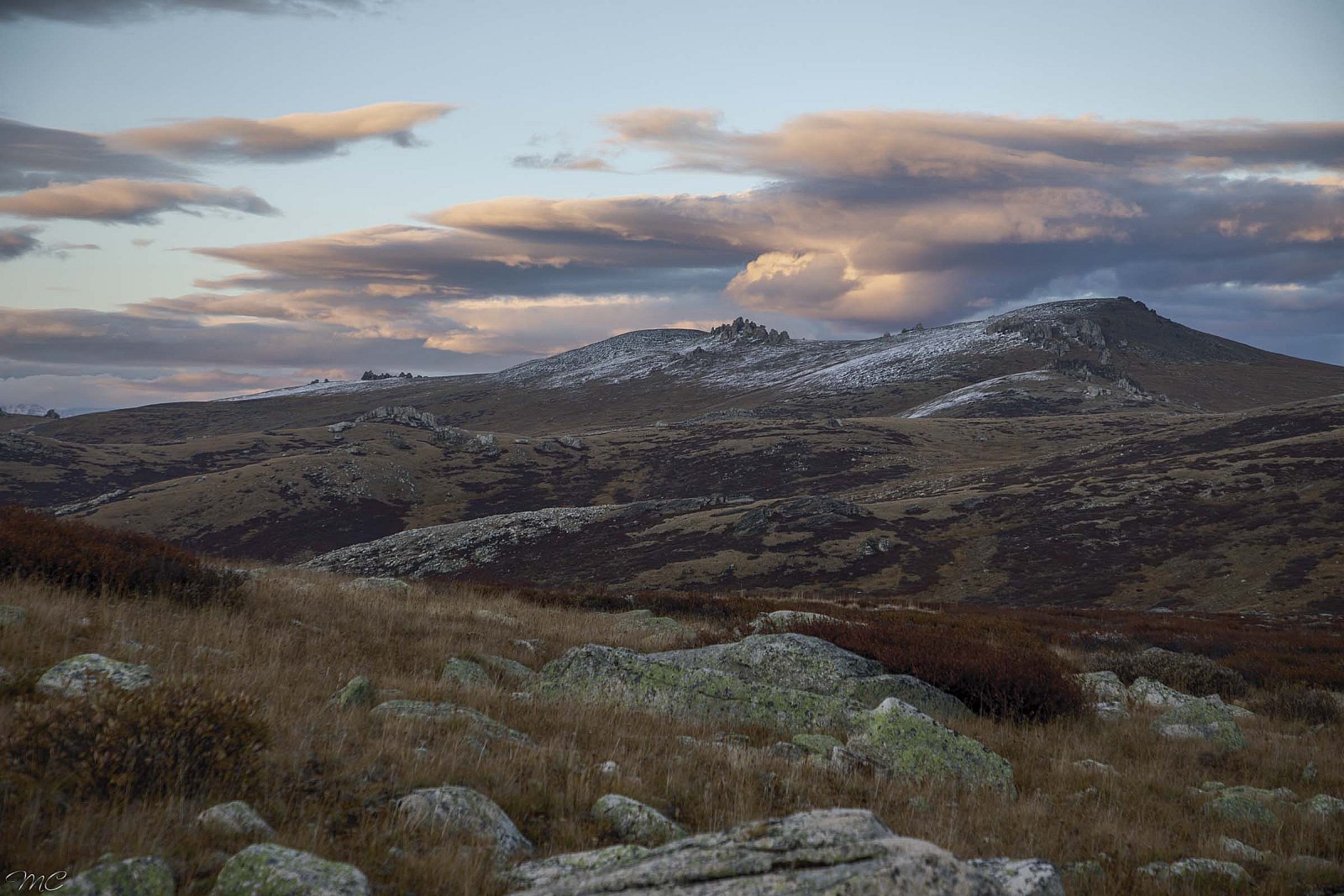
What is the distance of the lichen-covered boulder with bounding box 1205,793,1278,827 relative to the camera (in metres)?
7.00

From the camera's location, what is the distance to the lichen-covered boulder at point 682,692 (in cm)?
952

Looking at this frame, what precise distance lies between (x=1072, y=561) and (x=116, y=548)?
6489cm

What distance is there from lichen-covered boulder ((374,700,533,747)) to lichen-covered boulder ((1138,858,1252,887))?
523cm

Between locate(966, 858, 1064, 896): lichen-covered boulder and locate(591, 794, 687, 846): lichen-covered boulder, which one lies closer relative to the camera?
locate(966, 858, 1064, 896): lichen-covered boulder

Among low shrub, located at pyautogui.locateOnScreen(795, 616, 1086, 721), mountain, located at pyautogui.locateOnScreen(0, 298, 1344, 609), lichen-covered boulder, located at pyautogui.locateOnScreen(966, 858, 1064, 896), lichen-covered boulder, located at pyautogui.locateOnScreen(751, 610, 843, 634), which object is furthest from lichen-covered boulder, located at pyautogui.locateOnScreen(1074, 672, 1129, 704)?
mountain, located at pyautogui.locateOnScreen(0, 298, 1344, 609)

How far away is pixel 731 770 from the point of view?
673cm

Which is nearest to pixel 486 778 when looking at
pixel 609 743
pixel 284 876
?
pixel 609 743

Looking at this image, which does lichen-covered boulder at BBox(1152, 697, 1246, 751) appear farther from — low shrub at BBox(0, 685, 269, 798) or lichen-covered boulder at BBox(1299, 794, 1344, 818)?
low shrub at BBox(0, 685, 269, 798)

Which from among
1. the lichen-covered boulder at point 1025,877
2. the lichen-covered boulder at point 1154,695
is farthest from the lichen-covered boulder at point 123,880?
the lichen-covered boulder at point 1154,695

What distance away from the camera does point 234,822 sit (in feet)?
14.4

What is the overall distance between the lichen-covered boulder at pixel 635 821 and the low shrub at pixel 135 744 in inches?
96.2

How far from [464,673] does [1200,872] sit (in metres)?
7.96

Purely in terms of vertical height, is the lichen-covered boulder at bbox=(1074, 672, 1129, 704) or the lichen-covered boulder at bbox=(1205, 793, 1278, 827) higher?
the lichen-covered boulder at bbox=(1205, 793, 1278, 827)

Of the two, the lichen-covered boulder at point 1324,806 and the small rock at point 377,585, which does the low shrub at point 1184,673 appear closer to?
the lichen-covered boulder at point 1324,806
